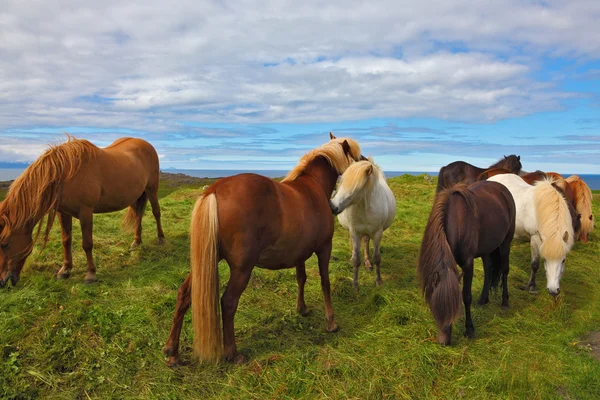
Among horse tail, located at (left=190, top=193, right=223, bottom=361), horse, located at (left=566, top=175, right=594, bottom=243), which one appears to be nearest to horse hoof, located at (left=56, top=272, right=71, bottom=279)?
horse tail, located at (left=190, top=193, right=223, bottom=361)

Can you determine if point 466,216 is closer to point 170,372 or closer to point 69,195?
point 170,372

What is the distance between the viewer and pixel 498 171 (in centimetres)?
909

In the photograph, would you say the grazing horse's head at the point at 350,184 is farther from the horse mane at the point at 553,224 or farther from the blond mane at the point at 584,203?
the blond mane at the point at 584,203

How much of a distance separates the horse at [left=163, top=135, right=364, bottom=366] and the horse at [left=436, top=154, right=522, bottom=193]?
785 cm

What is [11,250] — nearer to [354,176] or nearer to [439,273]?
[354,176]

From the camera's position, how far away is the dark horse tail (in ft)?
12.3

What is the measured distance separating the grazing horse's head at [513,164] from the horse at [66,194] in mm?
9235

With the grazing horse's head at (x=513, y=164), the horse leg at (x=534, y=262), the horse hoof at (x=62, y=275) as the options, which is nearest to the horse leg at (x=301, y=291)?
the horse hoof at (x=62, y=275)

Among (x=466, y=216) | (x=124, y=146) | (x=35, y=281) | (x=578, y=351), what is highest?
(x=124, y=146)

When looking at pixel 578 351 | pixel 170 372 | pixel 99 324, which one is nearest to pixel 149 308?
pixel 99 324

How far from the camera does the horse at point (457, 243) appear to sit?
12.4ft

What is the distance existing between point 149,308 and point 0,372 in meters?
1.36

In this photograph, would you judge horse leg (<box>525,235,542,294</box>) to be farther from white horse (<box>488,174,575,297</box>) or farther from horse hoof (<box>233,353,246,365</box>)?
horse hoof (<box>233,353,246,365</box>)

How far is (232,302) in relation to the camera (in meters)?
3.35
